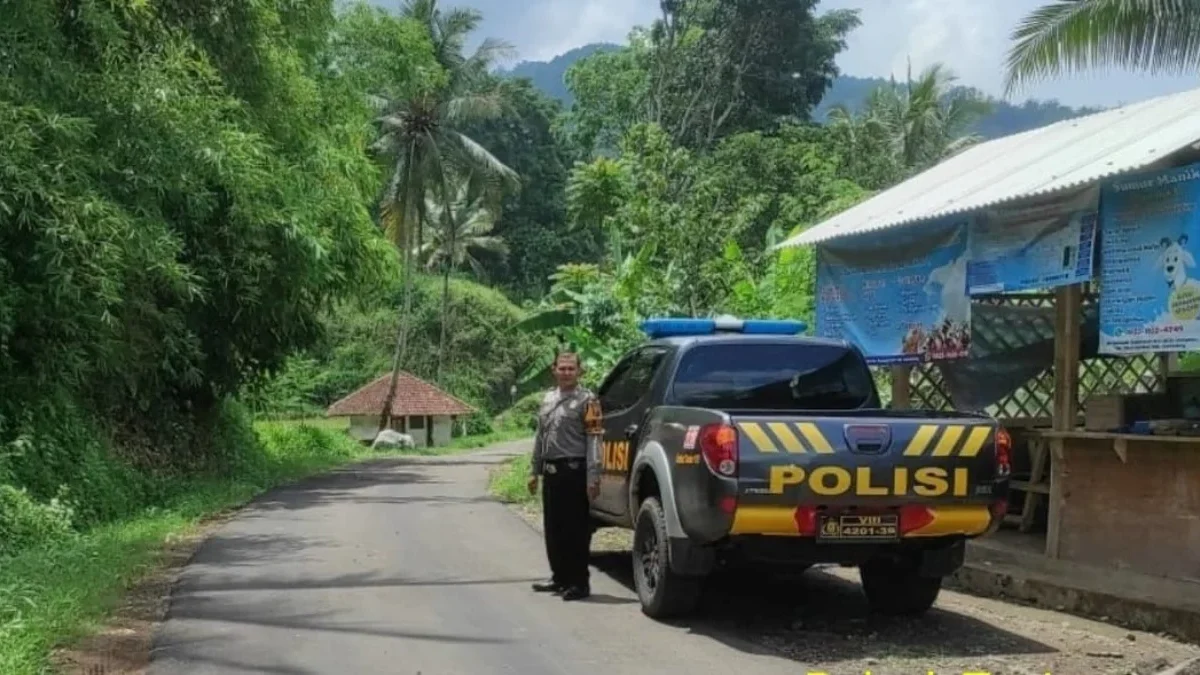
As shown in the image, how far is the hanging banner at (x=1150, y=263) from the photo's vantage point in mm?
7824

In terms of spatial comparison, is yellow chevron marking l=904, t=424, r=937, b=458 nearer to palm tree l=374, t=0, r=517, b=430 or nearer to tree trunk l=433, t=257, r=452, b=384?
palm tree l=374, t=0, r=517, b=430

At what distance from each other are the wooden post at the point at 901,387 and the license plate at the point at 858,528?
5136 mm

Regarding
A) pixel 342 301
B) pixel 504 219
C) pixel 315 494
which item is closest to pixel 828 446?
pixel 315 494

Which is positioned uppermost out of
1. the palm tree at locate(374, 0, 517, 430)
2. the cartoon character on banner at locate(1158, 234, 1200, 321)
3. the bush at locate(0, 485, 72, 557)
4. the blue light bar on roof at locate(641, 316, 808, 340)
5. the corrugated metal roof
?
the palm tree at locate(374, 0, 517, 430)

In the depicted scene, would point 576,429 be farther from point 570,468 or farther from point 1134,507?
point 1134,507

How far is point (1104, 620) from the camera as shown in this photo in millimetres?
7949

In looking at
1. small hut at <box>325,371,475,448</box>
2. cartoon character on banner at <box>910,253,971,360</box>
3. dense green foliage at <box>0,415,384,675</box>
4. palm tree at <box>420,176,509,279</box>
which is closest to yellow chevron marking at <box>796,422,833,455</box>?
cartoon character on banner at <box>910,253,971,360</box>

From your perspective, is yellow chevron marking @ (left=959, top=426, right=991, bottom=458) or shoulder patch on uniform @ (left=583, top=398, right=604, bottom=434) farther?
shoulder patch on uniform @ (left=583, top=398, right=604, bottom=434)

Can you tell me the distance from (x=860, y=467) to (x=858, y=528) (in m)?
0.36

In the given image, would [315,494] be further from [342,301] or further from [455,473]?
[455,473]

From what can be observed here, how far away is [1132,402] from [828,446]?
4.95 m

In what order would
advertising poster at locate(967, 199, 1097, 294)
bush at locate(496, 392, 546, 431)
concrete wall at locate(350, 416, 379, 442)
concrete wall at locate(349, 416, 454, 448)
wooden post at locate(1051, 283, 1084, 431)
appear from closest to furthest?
advertising poster at locate(967, 199, 1097, 294) < wooden post at locate(1051, 283, 1084, 431) < concrete wall at locate(350, 416, 379, 442) < concrete wall at locate(349, 416, 454, 448) < bush at locate(496, 392, 546, 431)

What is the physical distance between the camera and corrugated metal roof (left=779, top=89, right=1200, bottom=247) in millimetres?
8406

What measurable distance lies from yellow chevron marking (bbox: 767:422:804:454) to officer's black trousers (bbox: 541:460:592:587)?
2082 millimetres
